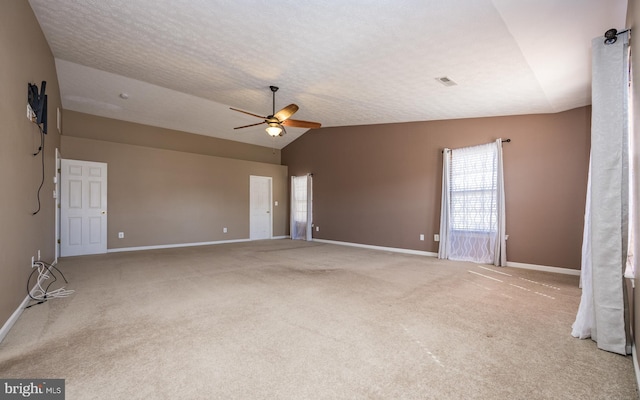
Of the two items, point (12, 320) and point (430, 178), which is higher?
point (430, 178)

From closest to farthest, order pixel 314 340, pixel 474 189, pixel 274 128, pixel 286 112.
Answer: pixel 314 340 < pixel 286 112 < pixel 274 128 < pixel 474 189

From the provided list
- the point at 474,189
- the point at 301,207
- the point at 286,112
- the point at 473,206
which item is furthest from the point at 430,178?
the point at 301,207

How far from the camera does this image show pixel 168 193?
7.14 meters

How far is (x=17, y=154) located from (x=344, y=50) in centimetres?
348

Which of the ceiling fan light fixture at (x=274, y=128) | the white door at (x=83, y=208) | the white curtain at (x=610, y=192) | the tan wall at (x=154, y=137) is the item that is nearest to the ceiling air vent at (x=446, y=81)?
the white curtain at (x=610, y=192)

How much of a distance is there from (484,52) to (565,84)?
143cm

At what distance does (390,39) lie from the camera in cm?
307

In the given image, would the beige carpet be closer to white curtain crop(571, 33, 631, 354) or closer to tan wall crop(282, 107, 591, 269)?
white curtain crop(571, 33, 631, 354)

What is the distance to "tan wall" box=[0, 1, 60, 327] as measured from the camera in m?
2.33

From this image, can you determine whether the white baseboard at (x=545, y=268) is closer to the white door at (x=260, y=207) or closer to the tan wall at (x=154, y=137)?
the white door at (x=260, y=207)

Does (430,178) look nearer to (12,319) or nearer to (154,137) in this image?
(12,319)

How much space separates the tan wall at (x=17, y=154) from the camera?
233 cm

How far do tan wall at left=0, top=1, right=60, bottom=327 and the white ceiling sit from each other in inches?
19.8

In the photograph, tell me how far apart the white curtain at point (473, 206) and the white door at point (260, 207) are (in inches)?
210
